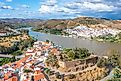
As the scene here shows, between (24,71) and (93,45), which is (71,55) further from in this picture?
(93,45)

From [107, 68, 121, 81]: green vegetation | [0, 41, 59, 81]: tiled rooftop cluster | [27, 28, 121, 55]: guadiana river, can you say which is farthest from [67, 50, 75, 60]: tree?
[27, 28, 121, 55]: guadiana river

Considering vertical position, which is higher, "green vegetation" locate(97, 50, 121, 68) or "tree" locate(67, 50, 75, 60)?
"tree" locate(67, 50, 75, 60)

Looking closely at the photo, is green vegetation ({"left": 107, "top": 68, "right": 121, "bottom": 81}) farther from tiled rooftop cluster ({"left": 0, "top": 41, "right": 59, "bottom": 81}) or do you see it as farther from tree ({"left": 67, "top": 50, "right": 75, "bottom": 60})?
tiled rooftop cluster ({"left": 0, "top": 41, "right": 59, "bottom": 81})

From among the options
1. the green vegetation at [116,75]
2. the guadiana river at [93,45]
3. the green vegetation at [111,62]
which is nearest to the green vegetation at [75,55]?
the green vegetation at [111,62]

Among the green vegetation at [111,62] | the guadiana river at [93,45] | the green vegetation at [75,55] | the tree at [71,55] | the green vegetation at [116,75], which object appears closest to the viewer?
the green vegetation at [116,75]

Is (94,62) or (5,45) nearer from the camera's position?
(94,62)

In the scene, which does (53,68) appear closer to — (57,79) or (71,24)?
(57,79)

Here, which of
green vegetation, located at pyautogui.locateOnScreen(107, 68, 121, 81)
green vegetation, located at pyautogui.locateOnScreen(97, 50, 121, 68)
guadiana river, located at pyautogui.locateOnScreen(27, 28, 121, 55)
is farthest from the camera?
guadiana river, located at pyautogui.locateOnScreen(27, 28, 121, 55)

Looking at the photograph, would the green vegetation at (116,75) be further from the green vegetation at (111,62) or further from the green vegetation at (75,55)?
the green vegetation at (75,55)

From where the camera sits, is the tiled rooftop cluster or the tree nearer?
the tiled rooftop cluster

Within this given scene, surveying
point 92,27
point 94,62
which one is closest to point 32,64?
point 94,62

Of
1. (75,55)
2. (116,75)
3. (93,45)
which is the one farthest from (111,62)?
(93,45)
